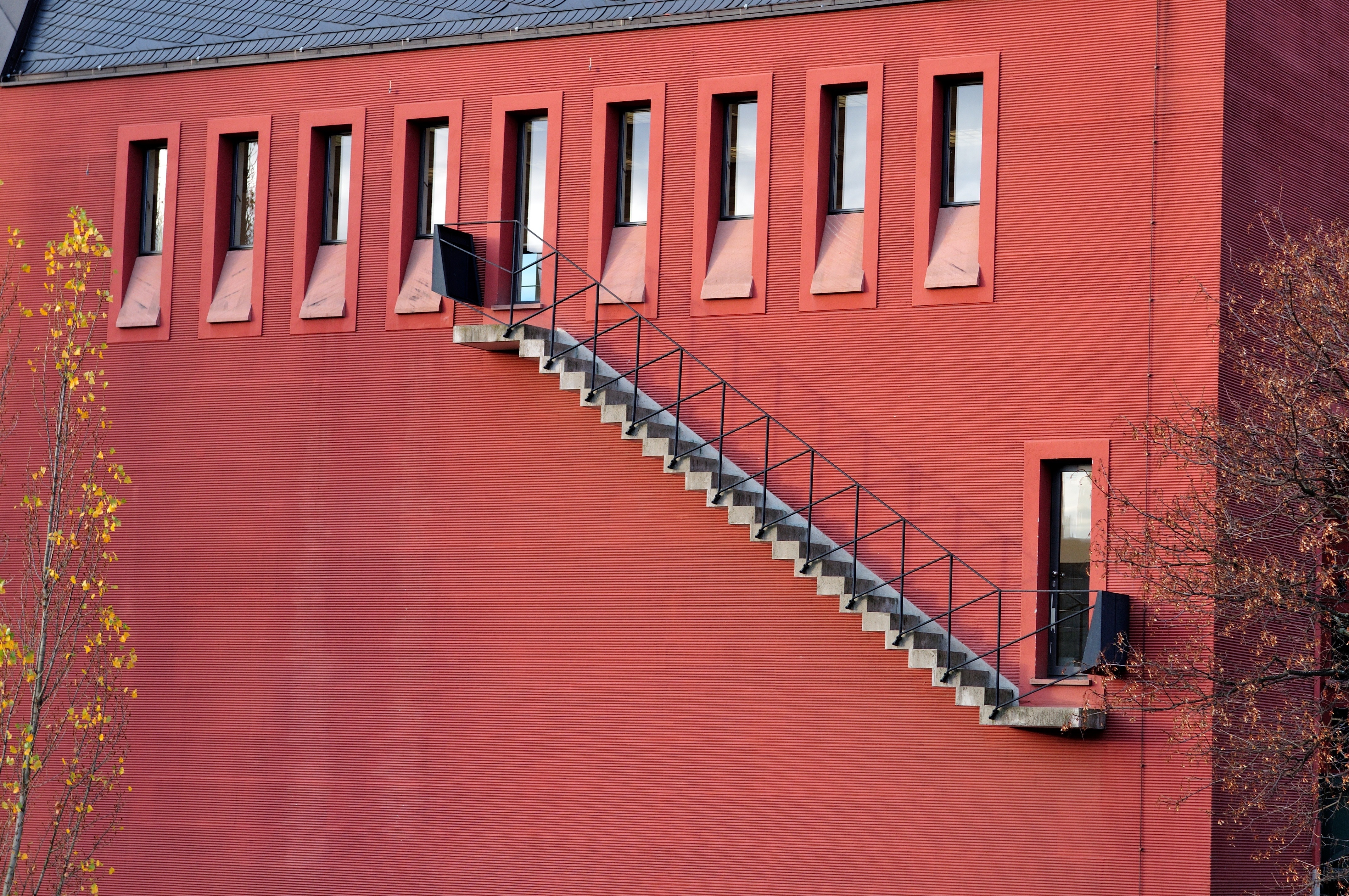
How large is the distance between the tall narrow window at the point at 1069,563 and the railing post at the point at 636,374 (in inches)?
180

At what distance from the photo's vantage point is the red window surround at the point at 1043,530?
19672 millimetres

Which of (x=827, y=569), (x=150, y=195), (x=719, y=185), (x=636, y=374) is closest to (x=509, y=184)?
(x=719, y=185)

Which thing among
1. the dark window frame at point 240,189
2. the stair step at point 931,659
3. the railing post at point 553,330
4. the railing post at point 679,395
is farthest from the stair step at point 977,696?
the dark window frame at point 240,189

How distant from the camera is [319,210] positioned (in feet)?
80.8

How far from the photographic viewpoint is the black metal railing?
19922 mm

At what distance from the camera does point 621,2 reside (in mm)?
23094

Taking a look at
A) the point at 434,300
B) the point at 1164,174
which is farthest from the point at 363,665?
the point at 1164,174

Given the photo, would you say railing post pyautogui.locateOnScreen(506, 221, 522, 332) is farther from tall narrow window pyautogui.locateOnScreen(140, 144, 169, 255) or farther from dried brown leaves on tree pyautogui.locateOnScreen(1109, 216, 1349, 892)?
dried brown leaves on tree pyautogui.locateOnScreen(1109, 216, 1349, 892)

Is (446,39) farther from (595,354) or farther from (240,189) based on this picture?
(595,354)

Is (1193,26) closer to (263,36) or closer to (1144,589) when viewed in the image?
(1144,589)

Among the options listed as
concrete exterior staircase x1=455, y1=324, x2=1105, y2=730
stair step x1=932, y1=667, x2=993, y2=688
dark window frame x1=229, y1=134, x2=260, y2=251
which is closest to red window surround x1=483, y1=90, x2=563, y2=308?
concrete exterior staircase x1=455, y1=324, x2=1105, y2=730

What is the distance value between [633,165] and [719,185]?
4.16ft

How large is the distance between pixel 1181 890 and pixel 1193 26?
892cm

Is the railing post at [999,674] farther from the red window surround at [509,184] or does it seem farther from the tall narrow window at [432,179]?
the tall narrow window at [432,179]
